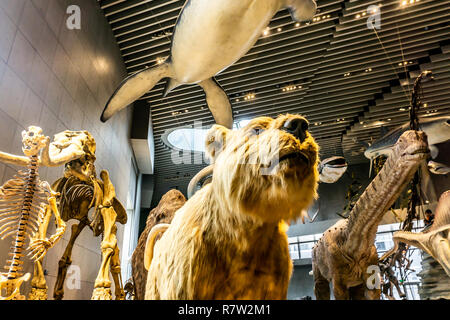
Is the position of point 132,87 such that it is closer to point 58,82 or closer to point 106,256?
point 58,82

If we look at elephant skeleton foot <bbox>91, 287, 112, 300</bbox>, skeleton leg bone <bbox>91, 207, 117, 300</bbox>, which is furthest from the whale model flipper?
elephant skeleton foot <bbox>91, 287, 112, 300</bbox>

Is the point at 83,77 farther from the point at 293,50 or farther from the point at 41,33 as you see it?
the point at 293,50

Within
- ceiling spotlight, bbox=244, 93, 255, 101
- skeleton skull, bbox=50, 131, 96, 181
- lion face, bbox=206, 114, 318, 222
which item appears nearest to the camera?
lion face, bbox=206, 114, 318, 222

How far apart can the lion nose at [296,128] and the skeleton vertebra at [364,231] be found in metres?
1.29

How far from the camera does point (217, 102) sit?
263 centimetres

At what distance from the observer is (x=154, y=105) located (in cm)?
525

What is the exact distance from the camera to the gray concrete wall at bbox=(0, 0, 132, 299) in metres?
2.19

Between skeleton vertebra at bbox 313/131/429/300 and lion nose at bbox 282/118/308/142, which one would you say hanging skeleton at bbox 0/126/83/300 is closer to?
lion nose at bbox 282/118/308/142

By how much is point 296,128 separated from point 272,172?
0.15 m

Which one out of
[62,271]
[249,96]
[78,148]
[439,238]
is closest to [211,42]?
[78,148]

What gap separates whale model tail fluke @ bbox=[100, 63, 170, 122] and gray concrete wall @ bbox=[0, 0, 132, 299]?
0.67m

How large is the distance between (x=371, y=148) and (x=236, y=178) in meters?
4.71

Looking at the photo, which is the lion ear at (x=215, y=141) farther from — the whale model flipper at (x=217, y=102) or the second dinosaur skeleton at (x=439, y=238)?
the second dinosaur skeleton at (x=439, y=238)

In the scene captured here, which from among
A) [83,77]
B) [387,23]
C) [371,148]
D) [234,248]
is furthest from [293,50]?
[234,248]
